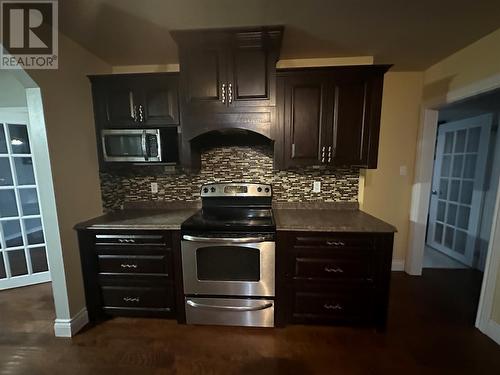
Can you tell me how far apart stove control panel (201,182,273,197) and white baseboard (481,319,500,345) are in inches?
80.5

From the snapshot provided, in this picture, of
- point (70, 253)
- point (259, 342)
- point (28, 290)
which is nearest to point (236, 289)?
point (259, 342)

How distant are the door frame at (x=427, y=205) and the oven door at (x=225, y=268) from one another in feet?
5.68

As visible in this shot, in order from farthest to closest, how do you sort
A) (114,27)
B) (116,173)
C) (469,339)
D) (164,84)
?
(116,173) < (164,84) < (469,339) < (114,27)

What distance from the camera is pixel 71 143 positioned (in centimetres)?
183

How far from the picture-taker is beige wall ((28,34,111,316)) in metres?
1.68

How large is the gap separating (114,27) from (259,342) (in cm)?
265

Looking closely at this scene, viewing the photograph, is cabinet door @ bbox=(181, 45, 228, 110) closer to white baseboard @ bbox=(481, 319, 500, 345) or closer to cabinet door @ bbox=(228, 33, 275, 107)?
cabinet door @ bbox=(228, 33, 275, 107)

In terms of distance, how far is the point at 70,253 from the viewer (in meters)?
1.83

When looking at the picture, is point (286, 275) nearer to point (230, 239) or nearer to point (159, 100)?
point (230, 239)

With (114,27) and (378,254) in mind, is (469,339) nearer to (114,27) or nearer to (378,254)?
(378,254)

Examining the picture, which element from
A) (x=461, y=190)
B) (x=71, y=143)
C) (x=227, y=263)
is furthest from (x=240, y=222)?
(x=461, y=190)

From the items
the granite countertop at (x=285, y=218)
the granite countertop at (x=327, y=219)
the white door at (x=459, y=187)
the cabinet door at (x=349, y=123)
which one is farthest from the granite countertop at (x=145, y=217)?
the white door at (x=459, y=187)

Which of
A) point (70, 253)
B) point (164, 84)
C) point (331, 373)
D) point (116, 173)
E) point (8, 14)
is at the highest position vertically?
point (8, 14)

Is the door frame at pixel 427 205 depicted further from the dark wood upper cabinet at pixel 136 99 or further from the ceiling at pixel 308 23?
the dark wood upper cabinet at pixel 136 99
